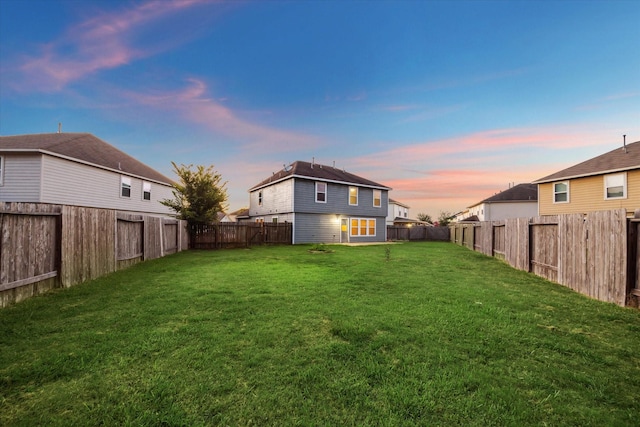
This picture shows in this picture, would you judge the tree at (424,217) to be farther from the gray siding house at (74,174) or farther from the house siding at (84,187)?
the house siding at (84,187)

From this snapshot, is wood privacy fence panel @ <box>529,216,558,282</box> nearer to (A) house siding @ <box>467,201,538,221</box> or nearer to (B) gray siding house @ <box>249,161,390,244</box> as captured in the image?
(B) gray siding house @ <box>249,161,390,244</box>

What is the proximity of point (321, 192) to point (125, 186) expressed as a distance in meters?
15.0

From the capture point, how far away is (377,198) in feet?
86.1

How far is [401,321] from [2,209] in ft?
24.0

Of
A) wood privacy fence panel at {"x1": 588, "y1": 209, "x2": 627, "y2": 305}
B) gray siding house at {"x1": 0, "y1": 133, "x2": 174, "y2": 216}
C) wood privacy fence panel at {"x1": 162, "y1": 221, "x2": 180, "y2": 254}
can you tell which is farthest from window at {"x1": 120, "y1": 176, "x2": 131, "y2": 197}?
wood privacy fence panel at {"x1": 588, "y1": 209, "x2": 627, "y2": 305}

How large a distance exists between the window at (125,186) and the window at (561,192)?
31673 mm

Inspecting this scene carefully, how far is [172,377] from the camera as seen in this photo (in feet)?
8.66

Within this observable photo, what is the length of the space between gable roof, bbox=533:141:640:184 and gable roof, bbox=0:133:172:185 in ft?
102

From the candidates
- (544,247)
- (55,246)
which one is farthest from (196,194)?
(544,247)

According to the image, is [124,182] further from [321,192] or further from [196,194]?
[321,192]

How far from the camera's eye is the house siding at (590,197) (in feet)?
48.3

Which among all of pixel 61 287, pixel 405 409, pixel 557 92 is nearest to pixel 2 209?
pixel 61 287

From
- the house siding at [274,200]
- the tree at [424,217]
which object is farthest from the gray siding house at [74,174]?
the tree at [424,217]

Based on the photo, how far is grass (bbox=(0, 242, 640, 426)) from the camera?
84.8 inches
